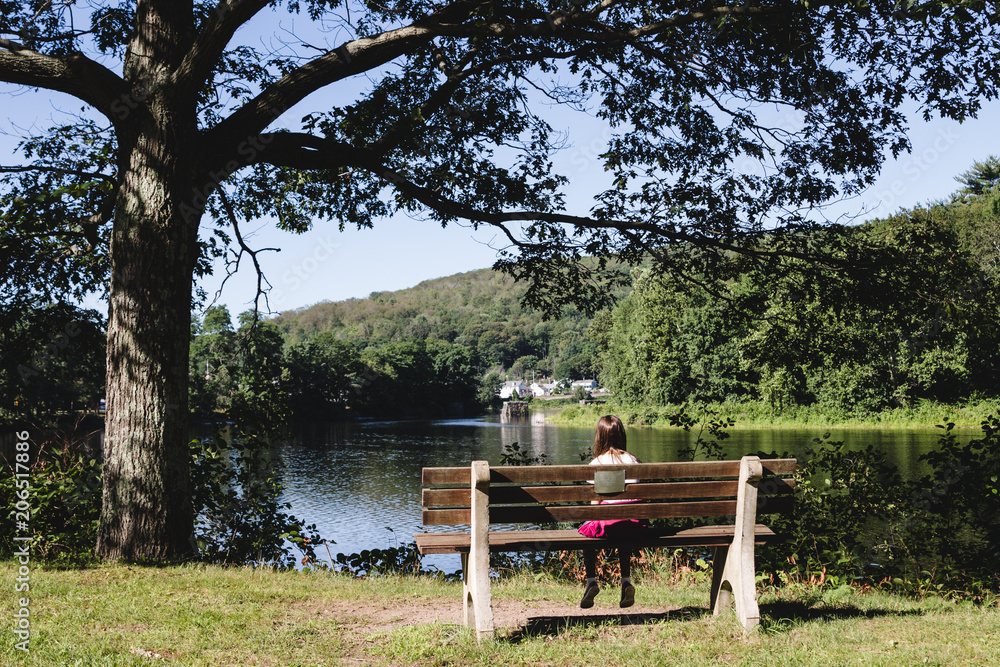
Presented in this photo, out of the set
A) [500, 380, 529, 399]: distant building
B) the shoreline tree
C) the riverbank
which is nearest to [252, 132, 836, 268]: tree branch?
the shoreline tree

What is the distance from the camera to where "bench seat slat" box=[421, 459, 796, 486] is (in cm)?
404

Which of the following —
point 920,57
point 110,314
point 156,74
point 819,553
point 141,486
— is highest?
point 920,57

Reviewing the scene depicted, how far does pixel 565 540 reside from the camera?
4.25m

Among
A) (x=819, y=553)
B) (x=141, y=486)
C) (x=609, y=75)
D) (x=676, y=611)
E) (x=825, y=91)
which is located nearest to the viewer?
(x=676, y=611)

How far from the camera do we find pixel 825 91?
8.33 meters

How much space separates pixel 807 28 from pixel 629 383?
52733 millimetres

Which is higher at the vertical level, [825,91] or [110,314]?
[825,91]

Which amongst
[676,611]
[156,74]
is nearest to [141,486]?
[156,74]

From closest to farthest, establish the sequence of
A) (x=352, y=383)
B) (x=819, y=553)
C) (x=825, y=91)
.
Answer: (x=819, y=553) < (x=825, y=91) < (x=352, y=383)

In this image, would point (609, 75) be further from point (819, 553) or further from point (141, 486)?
point (141, 486)

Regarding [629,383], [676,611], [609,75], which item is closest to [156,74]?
[609,75]

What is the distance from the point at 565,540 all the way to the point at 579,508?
23 centimetres

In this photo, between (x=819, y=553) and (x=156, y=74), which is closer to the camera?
(x=156, y=74)

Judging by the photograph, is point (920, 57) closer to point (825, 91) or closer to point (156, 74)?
point (825, 91)
